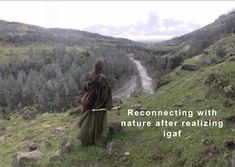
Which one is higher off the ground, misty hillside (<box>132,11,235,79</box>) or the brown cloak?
misty hillside (<box>132,11,235,79</box>)

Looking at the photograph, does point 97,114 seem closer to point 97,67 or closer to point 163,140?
point 97,67

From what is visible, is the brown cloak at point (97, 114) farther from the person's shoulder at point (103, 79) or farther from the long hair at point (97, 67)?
the long hair at point (97, 67)

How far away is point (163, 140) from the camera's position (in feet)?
41.7

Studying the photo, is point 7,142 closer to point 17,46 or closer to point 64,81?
point 64,81

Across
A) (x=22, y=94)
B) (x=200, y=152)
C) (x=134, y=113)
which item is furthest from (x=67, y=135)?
(x=22, y=94)

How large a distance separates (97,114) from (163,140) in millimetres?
2809

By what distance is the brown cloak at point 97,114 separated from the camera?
44.4ft

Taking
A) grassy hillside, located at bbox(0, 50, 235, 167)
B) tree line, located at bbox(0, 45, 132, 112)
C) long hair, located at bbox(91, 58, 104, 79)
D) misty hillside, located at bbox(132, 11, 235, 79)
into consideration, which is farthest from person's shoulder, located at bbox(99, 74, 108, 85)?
misty hillside, located at bbox(132, 11, 235, 79)

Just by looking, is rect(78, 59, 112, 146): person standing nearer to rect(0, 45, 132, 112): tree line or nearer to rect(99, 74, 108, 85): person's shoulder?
rect(99, 74, 108, 85): person's shoulder

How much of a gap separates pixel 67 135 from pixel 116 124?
3587mm

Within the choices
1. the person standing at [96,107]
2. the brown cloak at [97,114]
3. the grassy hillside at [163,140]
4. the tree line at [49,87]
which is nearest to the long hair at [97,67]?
the person standing at [96,107]

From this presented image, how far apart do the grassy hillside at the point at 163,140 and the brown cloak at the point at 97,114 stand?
478 mm

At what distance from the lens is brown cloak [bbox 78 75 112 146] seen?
13.5 metres

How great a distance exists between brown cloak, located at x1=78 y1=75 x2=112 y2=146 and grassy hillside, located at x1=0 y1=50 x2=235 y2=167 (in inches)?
18.8
